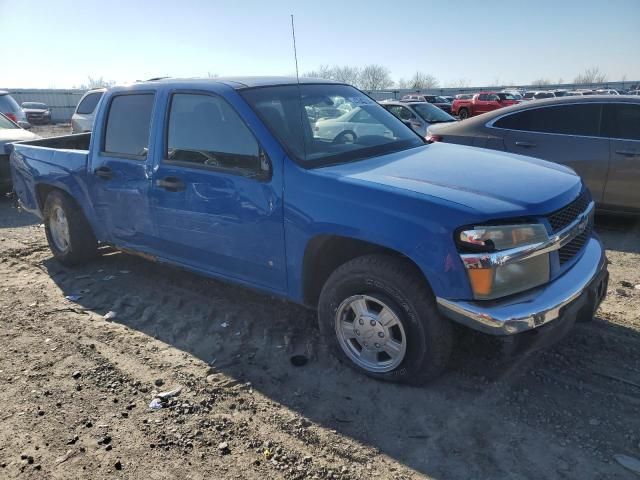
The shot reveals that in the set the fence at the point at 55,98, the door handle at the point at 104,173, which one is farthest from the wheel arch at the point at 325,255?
the fence at the point at 55,98

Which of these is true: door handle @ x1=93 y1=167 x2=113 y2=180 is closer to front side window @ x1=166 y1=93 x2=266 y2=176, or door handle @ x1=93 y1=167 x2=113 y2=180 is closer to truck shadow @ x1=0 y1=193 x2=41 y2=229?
front side window @ x1=166 y1=93 x2=266 y2=176

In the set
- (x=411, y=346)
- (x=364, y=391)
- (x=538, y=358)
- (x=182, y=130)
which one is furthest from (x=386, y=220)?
(x=182, y=130)

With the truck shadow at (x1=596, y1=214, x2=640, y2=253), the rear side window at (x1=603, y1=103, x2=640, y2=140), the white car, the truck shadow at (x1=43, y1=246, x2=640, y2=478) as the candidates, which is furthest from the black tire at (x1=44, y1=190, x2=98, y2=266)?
the rear side window at (x1=603, y1=103, x2=640, y2=140)

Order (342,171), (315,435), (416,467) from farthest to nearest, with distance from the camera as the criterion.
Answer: (342,171) → (315,435) → (416,467)

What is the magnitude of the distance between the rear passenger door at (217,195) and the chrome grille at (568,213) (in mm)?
1635

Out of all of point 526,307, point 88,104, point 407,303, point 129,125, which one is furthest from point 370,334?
point 88,104

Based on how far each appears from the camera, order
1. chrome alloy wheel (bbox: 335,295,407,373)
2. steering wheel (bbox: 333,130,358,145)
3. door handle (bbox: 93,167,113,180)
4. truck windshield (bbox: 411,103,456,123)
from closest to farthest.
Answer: chrome alloy wheel (bbox: 335,295,407,373) → steering wheel (bbox: 333,130,358,145) → door handle (bbox: 93,167,113,180) → truck windshield (bbox: 411,103,456,123)

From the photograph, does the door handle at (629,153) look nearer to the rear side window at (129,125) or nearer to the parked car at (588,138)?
the parked car at (588,138)

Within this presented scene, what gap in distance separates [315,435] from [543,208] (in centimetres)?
177

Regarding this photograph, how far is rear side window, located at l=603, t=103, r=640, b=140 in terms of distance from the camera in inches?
234

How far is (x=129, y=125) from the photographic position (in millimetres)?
4508

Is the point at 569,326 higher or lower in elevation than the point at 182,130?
lower

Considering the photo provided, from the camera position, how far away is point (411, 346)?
3059mm

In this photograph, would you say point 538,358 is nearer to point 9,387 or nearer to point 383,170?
point 383,170
